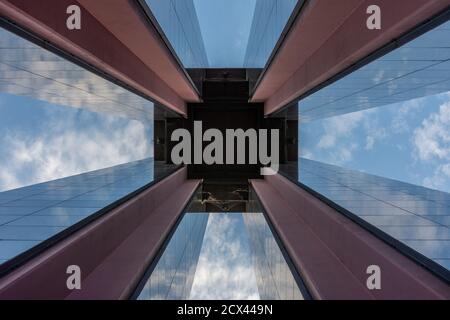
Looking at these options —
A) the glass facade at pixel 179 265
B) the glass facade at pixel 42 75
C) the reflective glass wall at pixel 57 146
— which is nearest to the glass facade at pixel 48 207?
the reflective glass wall at pixel 57 146

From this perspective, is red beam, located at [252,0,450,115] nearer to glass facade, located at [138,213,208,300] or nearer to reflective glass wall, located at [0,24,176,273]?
reflective glass wall, located at [0,24,176,273]

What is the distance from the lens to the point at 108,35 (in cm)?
882

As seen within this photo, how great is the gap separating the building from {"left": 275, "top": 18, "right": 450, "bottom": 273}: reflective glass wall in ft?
0.22

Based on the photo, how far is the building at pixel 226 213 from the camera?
572 cm

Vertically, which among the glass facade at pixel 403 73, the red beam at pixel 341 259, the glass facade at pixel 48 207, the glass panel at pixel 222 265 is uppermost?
the glass facade at pixel 403 73

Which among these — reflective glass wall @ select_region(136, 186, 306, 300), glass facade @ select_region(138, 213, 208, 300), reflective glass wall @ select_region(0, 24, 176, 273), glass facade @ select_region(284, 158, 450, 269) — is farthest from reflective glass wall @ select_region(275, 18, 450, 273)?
reflective glass wall @ select_region(0, 24, 176, 273)

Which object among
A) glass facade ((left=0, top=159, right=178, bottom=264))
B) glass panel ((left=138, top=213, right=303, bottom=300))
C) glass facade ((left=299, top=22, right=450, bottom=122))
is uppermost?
glass facade ((left=299, top=22, right=450, bottom=122))

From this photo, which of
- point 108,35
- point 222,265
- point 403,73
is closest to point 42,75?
point 108,35

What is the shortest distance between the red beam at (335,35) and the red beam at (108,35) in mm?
3432

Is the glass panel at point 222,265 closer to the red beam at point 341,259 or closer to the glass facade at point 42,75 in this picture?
the red beam at point 341,259

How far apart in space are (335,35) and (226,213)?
12225 millimetres

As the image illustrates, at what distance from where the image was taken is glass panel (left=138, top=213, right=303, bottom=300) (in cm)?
790

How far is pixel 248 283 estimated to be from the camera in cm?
955

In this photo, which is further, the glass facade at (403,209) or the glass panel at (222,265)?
the glass panel at (222,265)
